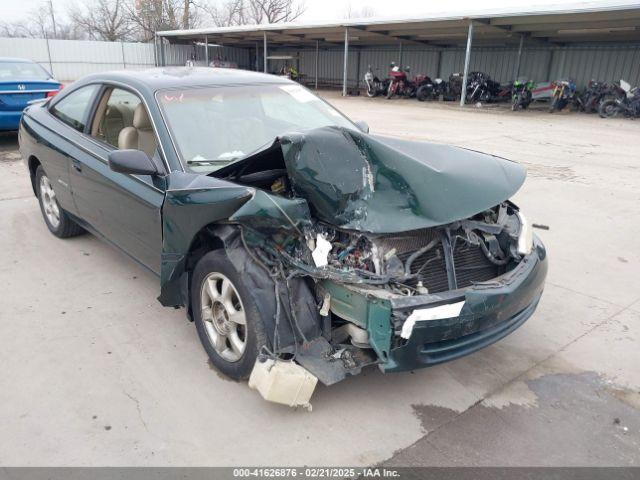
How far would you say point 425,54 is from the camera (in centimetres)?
2744

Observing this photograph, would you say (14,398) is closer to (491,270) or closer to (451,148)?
(491,270)

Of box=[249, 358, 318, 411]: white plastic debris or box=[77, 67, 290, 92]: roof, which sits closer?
box=[249, 358, 318, 411]: white plastic debris

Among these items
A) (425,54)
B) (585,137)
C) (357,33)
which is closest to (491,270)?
(585,137)

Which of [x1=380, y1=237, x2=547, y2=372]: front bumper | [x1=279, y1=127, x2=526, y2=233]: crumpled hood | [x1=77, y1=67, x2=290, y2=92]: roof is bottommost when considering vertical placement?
[x1=380, y1=237, x2=547, y2=372]: front bumper

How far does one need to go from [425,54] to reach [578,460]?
27.6m

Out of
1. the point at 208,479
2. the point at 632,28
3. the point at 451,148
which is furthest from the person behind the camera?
the point at 632,28

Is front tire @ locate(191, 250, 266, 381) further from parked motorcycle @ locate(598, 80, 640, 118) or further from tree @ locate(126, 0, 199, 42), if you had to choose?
tree @ locate(126, 0, 199, 42)

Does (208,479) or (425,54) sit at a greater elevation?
(425,54)

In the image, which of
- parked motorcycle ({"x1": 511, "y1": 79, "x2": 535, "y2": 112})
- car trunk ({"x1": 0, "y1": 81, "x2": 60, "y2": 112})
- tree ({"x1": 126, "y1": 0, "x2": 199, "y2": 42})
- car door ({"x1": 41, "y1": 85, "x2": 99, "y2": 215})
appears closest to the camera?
car door ({"x1": 41, "y1": 85, "x2": 99, "y2": 215})

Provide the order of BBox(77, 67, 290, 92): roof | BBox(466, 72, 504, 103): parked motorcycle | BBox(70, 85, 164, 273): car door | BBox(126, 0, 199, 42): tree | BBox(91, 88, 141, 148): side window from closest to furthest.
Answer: BBox(70, 85, 164, 273): car door
BBox(77, 67, 290, 92): roof
BBox(91, 88, 141, 148): side window
BBox(466, 72, 504, 103): parked motorcycle
BBox(126, 0, 199, 42): tree

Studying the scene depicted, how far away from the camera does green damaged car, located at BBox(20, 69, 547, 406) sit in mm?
2541

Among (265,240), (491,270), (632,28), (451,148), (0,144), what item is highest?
(632,28)

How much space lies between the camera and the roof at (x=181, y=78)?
3705 mm

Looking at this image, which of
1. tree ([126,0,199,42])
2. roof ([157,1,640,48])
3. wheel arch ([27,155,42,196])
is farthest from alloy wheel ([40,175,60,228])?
tree ([126,0,199,42])
